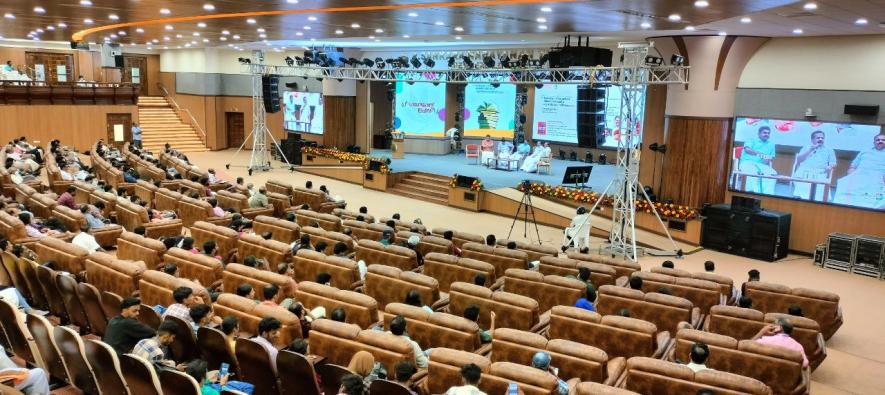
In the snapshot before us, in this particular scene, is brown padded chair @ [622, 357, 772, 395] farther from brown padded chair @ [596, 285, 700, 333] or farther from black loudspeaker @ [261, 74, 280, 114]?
black loudspeaker @ [261, 74, 280, 114]

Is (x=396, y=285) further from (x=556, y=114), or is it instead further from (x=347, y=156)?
(x=556, y=114)

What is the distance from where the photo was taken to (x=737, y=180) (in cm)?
1543

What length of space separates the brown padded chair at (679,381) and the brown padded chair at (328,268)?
4.19 m

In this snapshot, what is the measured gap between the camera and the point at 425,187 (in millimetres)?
20359

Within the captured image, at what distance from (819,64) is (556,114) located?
446 inches

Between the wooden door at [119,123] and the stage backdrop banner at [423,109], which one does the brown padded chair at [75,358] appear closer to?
the stage backdrop banner at [423,109]

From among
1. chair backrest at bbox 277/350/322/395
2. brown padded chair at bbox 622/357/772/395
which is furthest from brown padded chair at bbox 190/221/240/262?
brown padded chair at bbox 622/357/772/395

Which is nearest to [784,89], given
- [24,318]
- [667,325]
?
[667,325]

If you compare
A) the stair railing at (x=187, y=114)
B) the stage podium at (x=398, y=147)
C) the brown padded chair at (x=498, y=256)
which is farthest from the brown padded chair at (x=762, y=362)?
the stair railing at (x=187, y=114)

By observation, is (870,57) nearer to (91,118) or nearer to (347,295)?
(347,295)

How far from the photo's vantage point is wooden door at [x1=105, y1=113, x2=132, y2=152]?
2580 cm

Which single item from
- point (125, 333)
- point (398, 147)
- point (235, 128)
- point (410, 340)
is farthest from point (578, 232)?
point (235, 128)

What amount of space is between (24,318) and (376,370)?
130 inches

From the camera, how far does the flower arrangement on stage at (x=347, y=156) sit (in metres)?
21.0
